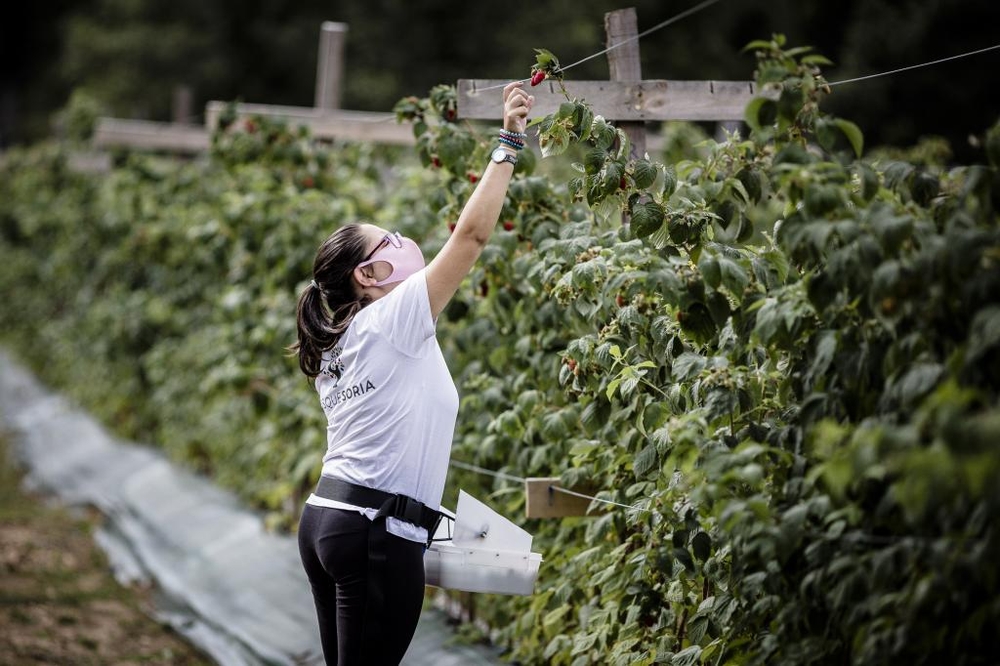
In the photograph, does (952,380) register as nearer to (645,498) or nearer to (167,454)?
(645,498)

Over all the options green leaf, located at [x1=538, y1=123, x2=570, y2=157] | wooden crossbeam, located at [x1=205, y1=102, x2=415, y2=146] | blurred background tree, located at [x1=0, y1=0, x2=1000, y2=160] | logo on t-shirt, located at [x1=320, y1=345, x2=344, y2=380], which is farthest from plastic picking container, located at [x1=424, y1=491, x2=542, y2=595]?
blurred background tree, located at [x1=0, y1=0, x2=1000, y2=160]

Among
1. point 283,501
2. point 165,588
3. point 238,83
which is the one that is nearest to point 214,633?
point 165,588

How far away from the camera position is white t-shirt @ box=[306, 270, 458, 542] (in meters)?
2.68

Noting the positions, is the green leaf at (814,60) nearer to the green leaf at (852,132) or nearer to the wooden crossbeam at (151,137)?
the green leaf at (852,132)

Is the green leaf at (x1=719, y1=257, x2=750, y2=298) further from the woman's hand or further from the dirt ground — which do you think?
the dirt ground

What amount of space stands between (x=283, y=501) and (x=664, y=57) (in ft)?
58.2

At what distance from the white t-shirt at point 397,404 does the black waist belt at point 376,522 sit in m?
0.02

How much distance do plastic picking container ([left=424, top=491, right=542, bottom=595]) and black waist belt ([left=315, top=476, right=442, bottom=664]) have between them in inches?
8.7

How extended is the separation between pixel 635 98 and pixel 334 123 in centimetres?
344

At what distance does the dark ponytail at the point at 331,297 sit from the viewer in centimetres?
287

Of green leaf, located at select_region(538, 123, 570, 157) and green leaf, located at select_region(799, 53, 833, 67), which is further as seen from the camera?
green leaf, located at select_region(538, 123, 570, 157)

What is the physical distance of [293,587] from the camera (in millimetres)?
5062

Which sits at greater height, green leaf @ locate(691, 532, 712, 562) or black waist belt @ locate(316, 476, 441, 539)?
black waist belt @ locate(316, 476, 441, 539)

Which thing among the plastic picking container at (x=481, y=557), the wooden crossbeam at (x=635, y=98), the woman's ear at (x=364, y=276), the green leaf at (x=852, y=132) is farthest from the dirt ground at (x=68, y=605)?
the green leaf at (x=852, y=132)
